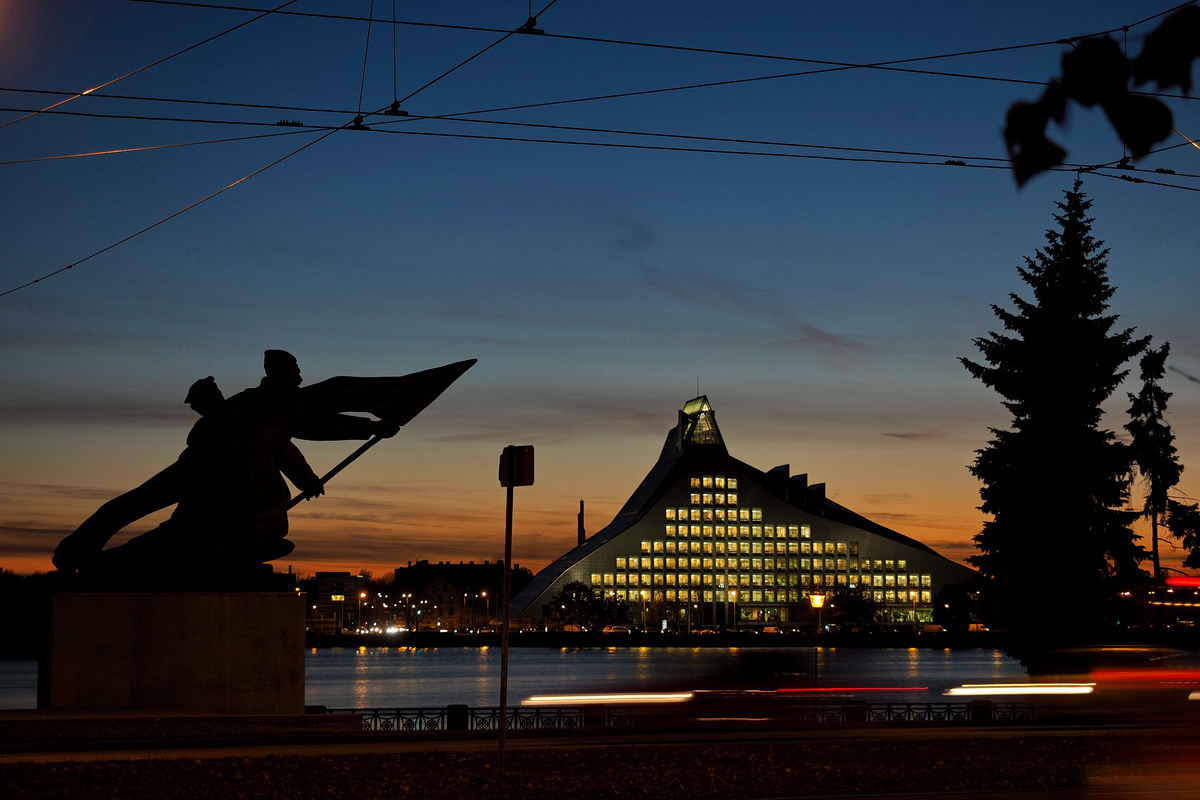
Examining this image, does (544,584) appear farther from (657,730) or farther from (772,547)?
(657,730)

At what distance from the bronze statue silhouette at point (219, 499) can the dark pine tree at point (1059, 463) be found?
22604mm

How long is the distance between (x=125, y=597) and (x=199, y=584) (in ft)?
2.89

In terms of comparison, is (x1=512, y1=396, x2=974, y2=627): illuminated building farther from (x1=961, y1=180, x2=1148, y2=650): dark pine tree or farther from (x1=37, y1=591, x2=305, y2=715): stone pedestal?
(x1=37, y1=591, x2=305, y2=715): stone pedestal

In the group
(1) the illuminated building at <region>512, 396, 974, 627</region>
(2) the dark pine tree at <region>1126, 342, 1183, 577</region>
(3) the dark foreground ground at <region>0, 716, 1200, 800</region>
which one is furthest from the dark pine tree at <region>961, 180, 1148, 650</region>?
(1) the illuminated building at <region>512, 396, 974, 627</region>

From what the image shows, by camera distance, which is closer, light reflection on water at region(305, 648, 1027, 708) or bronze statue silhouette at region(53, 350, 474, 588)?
bronze statue silhouette at region(53, 350, 474, 588)

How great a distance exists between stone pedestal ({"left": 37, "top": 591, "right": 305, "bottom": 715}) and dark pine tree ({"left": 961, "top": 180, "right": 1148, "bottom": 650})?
22.8 meters

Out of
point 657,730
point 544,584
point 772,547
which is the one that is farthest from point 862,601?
point 657,730

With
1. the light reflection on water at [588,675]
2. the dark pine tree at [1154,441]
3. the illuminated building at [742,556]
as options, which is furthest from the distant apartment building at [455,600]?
the dark pine tree at [1154,441]

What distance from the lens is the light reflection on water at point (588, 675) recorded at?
821 inches

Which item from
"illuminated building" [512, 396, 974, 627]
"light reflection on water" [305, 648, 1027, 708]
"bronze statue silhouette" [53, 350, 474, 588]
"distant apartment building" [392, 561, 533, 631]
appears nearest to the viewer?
"bronze statue silhouette" [53, 350, 474, 588]

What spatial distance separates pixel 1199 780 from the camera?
11.9 m

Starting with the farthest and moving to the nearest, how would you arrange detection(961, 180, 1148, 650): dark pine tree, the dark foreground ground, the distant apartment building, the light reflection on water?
the distant apartment building, detection(961, 180, 1148, 650): dark pine tree, the light reflection on water, the dark foreground ground

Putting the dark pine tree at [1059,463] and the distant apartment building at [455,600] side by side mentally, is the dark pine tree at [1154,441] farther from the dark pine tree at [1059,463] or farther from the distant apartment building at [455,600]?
the distant apartment building at [455,600]

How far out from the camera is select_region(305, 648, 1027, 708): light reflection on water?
20.8 metres
